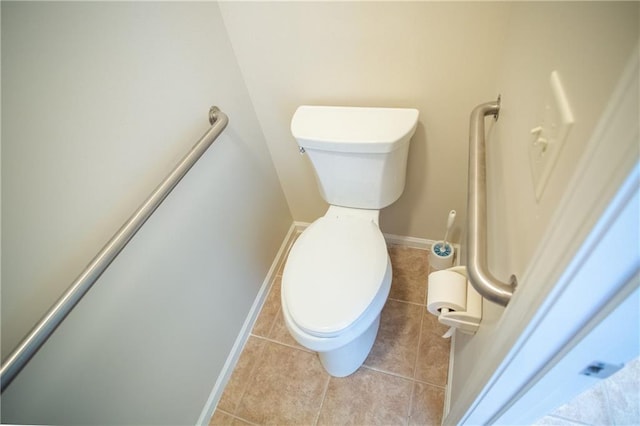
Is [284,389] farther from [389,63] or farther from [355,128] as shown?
[389,63]

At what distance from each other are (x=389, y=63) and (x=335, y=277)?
69 centimetres

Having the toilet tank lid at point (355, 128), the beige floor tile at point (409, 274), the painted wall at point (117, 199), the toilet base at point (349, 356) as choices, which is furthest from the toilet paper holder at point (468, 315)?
the painted wall at point (117, 199)

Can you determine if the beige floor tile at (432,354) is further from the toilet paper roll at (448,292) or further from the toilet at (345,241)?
the toilet paper roll at (448,292)

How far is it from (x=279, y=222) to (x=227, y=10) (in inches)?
35.4

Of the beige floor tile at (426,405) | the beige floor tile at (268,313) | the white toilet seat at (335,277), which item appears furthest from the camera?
the beige floor tile at (268,313)

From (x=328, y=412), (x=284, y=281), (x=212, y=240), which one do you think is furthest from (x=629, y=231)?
(x=328, y=412)

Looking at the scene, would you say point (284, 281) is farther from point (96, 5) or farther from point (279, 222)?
point (96, 5)

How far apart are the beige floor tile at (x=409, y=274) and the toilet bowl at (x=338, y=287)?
271mm

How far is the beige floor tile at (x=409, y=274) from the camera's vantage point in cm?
135

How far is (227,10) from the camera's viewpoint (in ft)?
3.04

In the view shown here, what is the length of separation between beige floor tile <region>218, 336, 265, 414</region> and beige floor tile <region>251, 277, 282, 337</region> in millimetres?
39

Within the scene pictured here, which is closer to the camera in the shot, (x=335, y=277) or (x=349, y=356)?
(x=335, y=277)

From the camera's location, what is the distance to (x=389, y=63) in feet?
3.00

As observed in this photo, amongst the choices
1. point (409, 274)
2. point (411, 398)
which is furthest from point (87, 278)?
point (409, 274)
